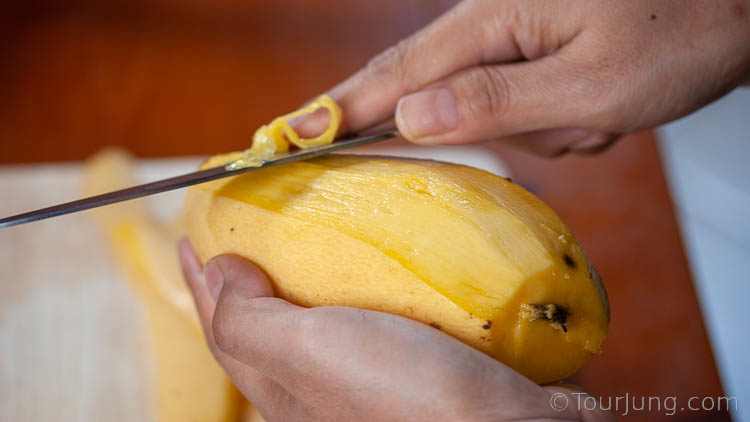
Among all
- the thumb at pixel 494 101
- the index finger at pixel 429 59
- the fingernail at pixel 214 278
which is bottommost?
the fingernail at pixel 214 278

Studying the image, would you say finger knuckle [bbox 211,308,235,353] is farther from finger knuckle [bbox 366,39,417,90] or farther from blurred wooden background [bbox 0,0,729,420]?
blurred wooden background [bbox 0,0,729,420]

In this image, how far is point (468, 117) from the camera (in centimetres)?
125

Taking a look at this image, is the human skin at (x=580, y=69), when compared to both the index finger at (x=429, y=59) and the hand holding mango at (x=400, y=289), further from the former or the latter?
the hand holding mango at (x=400, y=289)

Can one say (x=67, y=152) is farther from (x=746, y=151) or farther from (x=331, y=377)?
(x=746, y=151)

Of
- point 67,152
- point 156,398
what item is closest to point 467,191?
point 156,398

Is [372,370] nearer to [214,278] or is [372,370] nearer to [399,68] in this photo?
[214,278]

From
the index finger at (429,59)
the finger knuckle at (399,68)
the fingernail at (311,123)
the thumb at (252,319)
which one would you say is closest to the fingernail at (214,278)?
the thumb at (252,319)

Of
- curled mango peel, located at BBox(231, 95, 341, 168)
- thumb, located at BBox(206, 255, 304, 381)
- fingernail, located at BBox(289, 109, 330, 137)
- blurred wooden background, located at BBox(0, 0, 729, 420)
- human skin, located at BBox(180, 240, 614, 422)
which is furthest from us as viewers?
blurred wooden background, located at BBox(0, 0, 729, 420)

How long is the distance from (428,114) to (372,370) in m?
0.58

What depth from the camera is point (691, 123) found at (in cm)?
211

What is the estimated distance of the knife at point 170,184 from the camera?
3.21ft

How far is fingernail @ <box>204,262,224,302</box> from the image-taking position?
42.7 inches

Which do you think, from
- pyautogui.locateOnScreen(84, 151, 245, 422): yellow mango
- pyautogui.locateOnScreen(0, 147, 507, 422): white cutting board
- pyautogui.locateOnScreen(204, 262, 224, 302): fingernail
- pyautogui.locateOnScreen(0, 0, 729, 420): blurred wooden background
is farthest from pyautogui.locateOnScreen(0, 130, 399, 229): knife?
pyautogui.locateOnScreen(0, 0, 729, 420): blurred wooden background

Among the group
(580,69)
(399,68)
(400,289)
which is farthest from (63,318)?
(580,69)
